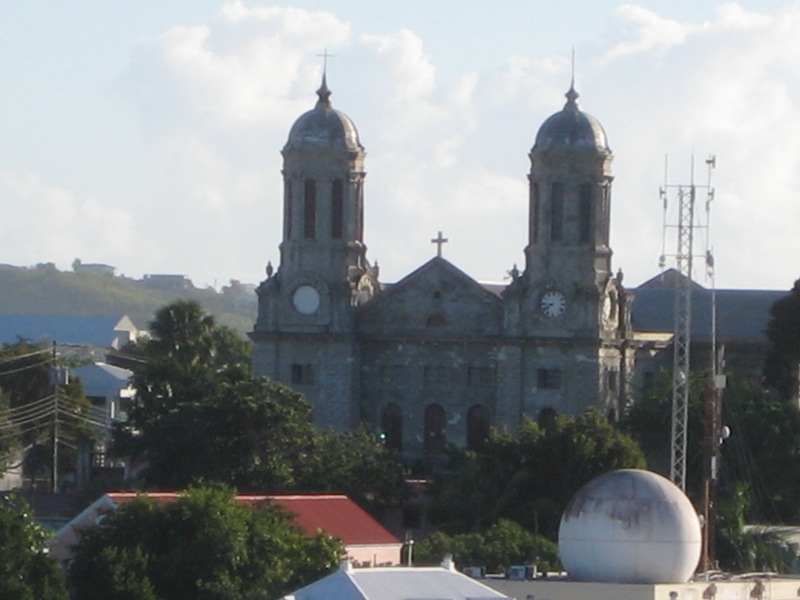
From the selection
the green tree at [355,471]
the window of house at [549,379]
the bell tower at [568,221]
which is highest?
the bell tower at [568,221]

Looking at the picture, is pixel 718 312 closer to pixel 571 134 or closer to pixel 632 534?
pixel 571 134

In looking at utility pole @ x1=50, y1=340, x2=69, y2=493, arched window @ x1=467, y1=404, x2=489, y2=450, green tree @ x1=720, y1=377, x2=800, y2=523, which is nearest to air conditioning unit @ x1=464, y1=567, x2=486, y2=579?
green tree @ x1=720, y1=377, x2=800, y2=523

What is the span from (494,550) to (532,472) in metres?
13.9

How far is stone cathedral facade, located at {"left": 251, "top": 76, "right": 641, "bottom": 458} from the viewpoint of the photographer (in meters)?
105

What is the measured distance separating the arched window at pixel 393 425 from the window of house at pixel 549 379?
19.3 feet

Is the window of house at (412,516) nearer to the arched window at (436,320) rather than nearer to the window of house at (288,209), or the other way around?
the arched window at (436,320)

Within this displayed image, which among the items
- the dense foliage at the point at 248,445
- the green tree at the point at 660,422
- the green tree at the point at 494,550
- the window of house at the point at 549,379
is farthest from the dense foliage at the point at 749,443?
the green tree at the point at 494,550

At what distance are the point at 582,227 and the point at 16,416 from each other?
24017 millimetres

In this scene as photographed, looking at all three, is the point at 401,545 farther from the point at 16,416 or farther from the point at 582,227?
the point at 16,416

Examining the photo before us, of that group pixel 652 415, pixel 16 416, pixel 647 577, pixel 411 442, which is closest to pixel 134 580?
pixel 647 577

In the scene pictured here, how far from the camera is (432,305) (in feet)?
359

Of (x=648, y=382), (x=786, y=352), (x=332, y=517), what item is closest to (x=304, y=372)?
(x=648, y=382)

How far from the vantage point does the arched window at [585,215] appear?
105 metres

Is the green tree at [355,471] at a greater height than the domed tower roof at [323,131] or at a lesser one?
lesser
